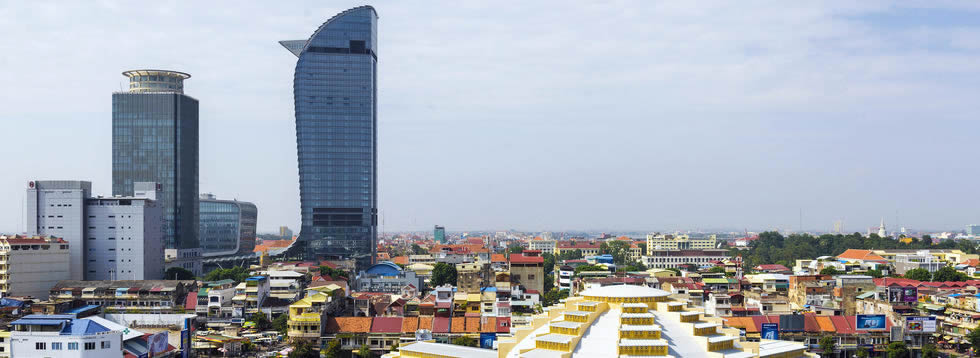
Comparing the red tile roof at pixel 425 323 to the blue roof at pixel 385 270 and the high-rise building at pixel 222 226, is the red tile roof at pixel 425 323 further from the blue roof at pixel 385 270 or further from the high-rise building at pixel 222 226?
the high-rise building at pixel 222 226

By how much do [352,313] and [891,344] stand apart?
152 ft

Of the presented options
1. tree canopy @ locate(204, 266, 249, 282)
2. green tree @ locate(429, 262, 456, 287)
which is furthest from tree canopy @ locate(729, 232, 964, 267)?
tree canopy @ locate(204, 266, 249, 282)

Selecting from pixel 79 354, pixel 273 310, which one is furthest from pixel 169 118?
pixel 79 354

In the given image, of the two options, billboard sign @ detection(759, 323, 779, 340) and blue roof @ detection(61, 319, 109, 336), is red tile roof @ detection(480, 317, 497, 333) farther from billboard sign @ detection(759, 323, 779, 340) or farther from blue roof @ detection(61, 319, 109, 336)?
blue roof @ detection(61, 319, 109, 336)

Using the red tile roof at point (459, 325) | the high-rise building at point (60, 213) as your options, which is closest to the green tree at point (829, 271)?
the red tile roof at point (459, 325)

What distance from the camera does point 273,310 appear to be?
8300cm

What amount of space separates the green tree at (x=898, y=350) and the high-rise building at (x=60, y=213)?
272 feet

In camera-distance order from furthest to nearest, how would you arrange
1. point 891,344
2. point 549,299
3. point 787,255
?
1. point 787,255
2. point 549,299
3. point 891,344

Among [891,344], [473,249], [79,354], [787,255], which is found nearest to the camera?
[79,354]

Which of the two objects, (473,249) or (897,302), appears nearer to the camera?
(897,302)

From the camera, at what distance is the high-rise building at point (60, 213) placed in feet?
333

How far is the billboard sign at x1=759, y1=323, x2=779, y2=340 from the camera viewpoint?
216 feet

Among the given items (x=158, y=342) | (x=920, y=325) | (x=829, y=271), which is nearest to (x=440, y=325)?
(x=158, y=342)

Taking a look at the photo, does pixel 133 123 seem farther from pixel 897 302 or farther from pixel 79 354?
pixel 897 302
